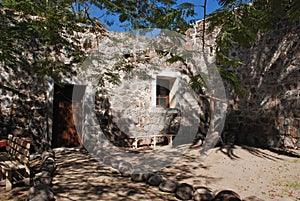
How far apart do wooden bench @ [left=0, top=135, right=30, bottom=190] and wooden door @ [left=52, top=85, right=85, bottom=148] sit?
6.26 feet

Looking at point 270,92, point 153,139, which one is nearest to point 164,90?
point 153,139

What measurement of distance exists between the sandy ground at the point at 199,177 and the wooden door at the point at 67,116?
2.11ft

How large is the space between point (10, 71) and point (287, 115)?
5754 millimetres

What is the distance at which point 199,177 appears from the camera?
3.28 metres

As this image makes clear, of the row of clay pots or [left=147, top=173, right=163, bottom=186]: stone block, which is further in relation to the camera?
[left=147, top=173, right=163, bottom=186]: stone block

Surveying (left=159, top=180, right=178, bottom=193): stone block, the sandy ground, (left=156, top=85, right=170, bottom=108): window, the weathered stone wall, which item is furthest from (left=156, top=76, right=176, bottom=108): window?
(left=159, top=180, right=178, bottom=193): stone block

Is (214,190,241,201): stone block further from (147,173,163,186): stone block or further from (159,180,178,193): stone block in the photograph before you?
(147,173,163,186): stone block

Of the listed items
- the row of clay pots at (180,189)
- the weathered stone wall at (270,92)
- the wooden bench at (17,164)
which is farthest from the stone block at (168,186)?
the weathered stone wall at (270,92)

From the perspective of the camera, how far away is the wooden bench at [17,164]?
108 inches

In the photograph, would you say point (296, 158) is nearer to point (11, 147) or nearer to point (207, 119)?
point (207, 119)

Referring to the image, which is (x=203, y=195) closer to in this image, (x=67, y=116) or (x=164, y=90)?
(x=67, y=116)

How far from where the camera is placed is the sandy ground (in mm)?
2629

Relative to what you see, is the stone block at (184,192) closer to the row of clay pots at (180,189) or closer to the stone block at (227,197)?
the row of clay pots at (180,189)

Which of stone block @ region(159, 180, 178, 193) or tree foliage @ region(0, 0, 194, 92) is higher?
tree foliage @ region(0, 0, 194, 92)
